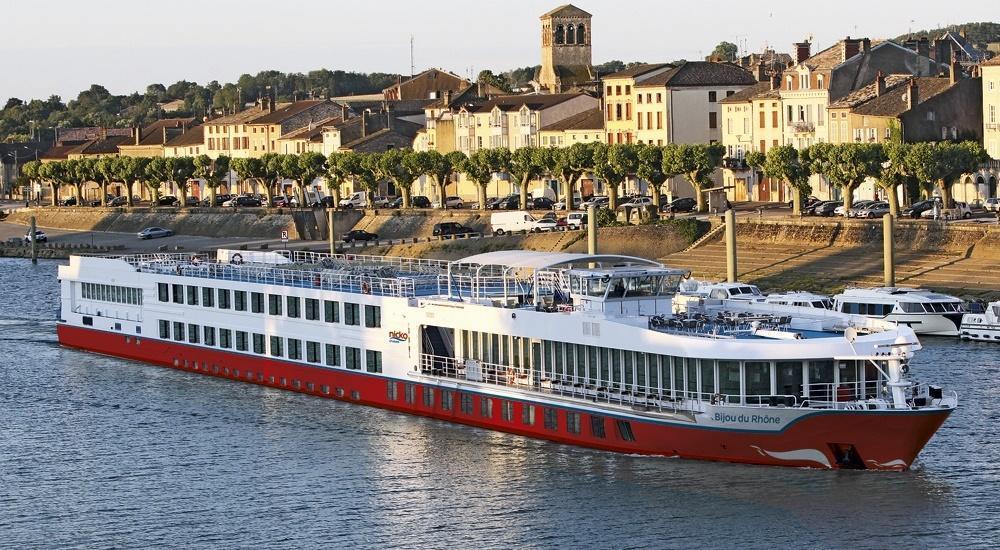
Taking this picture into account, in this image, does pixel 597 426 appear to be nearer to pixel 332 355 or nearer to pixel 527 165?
pixel 332 355

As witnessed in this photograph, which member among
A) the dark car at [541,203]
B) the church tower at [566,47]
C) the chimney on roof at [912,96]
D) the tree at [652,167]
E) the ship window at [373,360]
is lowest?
the ship window at [373,360]

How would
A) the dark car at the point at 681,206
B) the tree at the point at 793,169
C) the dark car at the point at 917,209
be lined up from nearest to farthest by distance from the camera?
the dark car at the point at 917,209 < the tree at the point at 793,169 < the dark car at the point at 681,206

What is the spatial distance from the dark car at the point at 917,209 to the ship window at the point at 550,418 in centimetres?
4942

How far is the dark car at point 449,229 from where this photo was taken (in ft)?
395

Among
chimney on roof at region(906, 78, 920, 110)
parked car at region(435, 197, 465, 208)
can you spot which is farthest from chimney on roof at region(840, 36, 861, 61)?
parked car at region(435, 197, 465, 208)

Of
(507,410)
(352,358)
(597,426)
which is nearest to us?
(597,426)

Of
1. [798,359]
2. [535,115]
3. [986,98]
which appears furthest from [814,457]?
[535,115]

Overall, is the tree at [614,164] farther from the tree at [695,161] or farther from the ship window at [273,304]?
the ship window at [273,304]

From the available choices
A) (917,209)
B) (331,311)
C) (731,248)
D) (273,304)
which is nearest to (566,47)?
(917,209)

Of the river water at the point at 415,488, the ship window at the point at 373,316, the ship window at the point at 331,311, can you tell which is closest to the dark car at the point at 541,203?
the ship window at the point at 331,311

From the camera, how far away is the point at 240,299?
67688 mm

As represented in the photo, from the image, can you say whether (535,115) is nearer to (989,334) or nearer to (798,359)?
(989,334)

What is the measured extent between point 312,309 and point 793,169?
48.4m

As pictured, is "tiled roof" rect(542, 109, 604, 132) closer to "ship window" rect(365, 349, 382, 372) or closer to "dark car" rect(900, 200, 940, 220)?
"dark car" rect(900, 200, 940, 220)
